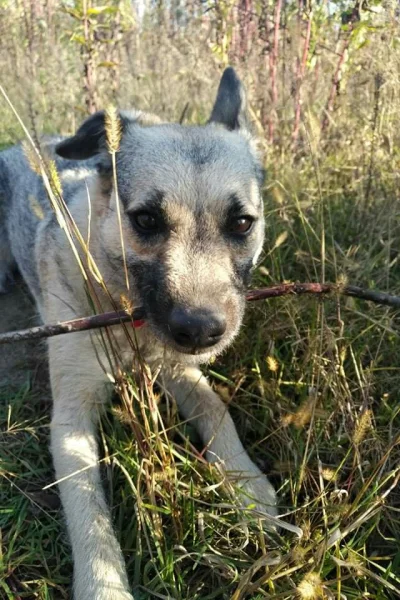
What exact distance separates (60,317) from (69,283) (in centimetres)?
18

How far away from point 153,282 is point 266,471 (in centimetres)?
96

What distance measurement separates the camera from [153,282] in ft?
6.65

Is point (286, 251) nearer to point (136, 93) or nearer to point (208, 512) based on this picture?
point (208, 512)

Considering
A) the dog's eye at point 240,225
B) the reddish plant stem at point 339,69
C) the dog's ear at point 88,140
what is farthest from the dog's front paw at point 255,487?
the reddish plant stem at point 339,69

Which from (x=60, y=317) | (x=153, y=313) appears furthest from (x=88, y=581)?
(x=60, y=317)

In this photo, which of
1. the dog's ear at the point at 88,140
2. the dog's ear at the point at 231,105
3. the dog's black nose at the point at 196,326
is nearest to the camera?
the dog's black nose at the point at 196,326

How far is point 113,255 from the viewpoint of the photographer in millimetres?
2312

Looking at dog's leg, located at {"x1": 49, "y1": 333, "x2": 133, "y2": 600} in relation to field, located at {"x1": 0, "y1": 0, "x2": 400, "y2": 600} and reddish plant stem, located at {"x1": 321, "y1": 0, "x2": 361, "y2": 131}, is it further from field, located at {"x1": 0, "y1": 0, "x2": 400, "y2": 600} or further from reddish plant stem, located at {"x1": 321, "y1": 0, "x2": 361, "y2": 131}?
reddish plant stem, located at {"x1": 321, "y1": 0, "x2": 361, "y2": 131}

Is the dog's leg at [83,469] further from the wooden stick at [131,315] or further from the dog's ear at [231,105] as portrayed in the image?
the dog's ear at [231,105]

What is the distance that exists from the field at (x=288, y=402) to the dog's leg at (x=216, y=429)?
0.07 m

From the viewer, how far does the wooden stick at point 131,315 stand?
1532 mm

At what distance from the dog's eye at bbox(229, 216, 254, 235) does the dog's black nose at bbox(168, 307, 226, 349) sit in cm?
50

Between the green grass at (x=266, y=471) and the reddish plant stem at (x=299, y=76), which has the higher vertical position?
the reddish plant stem at (x=299, y=76)

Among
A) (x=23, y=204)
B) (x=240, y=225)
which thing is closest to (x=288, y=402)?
(x=240, y=225)
